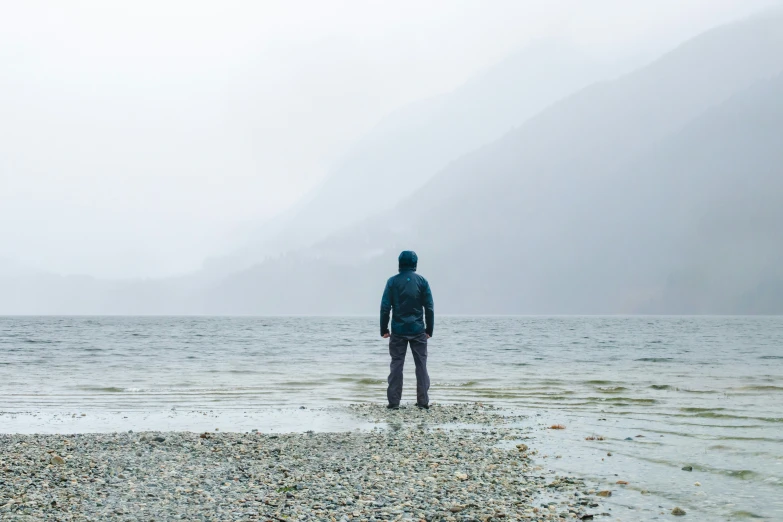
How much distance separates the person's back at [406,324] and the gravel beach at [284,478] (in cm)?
325

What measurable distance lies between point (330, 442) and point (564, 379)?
13733 mm

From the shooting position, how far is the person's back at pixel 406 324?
14641mm

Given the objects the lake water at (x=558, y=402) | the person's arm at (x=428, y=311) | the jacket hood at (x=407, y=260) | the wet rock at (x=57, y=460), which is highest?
the jacket hood at (x=407, y=260)

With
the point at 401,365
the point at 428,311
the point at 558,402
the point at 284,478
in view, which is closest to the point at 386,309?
the point at 428,311

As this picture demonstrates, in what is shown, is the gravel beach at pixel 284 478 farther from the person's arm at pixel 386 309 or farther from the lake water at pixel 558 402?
the person's arm at pixel 386 309

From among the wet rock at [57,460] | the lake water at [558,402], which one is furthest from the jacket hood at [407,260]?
the wet rock at [57,460]

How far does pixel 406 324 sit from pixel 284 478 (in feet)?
22.4

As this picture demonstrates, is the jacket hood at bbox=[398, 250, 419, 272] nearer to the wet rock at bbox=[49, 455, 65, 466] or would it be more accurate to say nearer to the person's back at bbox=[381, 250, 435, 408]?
the person's back at bbox=[381, 250, 435, 408]

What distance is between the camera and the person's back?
1464 centimetres

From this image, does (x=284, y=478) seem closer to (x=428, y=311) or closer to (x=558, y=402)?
(x=428, y=311)

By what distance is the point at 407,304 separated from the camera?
1467cm

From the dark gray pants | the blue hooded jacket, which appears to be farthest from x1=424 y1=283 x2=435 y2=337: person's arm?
the dark gray pants

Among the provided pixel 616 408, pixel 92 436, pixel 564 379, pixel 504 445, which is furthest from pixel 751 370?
pixel 92 436

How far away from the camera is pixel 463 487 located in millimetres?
7672
